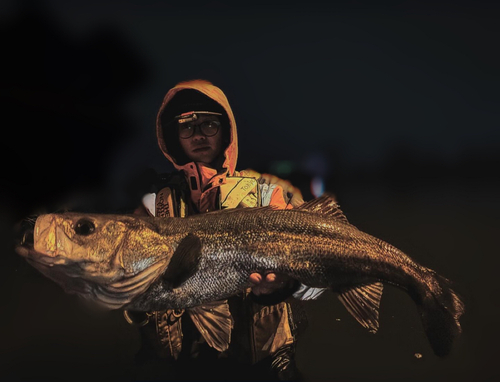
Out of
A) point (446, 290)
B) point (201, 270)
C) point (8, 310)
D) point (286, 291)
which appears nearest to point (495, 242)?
point (446, 290)

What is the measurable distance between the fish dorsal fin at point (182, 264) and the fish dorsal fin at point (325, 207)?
945mm

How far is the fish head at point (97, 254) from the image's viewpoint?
1.87m

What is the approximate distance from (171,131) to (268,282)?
2010 millimetres

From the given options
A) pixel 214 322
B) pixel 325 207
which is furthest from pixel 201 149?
pixel 214 322

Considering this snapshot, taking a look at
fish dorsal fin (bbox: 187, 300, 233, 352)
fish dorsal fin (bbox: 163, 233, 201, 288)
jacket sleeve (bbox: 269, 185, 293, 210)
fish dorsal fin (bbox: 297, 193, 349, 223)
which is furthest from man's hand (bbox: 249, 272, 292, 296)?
jacket sleeve (bbox: 269, 185, 293, 210)

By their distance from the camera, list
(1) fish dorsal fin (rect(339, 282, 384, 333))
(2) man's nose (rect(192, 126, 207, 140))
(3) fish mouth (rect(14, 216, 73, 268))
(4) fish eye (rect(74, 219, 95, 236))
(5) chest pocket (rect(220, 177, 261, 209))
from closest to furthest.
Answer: (3) fish mouth (rect(14, 216, 73, 268)) → (4) fish eye (rect(74, 219, 95, 236)) → (1) fish dorsal fin (rect(339, 282, 384, 333)) → (5) chest pocket (rect(220, 177, 261, 209)) → (2) man's nose (rect(192, 126, 207, 140))

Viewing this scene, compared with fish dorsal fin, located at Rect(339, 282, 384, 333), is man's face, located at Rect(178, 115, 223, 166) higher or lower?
higher

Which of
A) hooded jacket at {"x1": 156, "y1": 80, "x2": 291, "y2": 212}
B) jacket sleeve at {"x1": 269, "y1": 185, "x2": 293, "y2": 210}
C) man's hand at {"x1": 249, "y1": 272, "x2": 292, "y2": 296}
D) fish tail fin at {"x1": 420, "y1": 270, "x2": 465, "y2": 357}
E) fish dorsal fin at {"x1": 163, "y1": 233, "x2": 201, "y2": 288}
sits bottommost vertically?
fish tail fin at {"x1": 420, "y1": 270, "x2": 465, "y2": 357}

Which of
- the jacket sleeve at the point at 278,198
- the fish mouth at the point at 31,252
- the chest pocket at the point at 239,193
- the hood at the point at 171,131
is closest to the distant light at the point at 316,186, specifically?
the jacket sleeve at the point at 278,198

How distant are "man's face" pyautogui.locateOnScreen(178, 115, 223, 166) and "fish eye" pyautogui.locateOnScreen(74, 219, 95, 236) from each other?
1.24m

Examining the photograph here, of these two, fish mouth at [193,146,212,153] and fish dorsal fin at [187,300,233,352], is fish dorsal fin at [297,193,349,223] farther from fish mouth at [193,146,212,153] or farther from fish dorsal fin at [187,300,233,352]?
fish mouth at [193,146,212,153]

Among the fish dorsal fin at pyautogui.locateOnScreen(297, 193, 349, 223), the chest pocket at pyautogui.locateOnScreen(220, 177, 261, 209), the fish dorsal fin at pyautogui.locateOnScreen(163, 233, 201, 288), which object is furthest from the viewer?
the chest pocket at pyautogui.locateOnScreen(220, 177, 261, 209)

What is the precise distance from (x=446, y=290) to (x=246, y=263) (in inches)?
64.4

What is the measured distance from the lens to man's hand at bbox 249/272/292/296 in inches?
87.9
